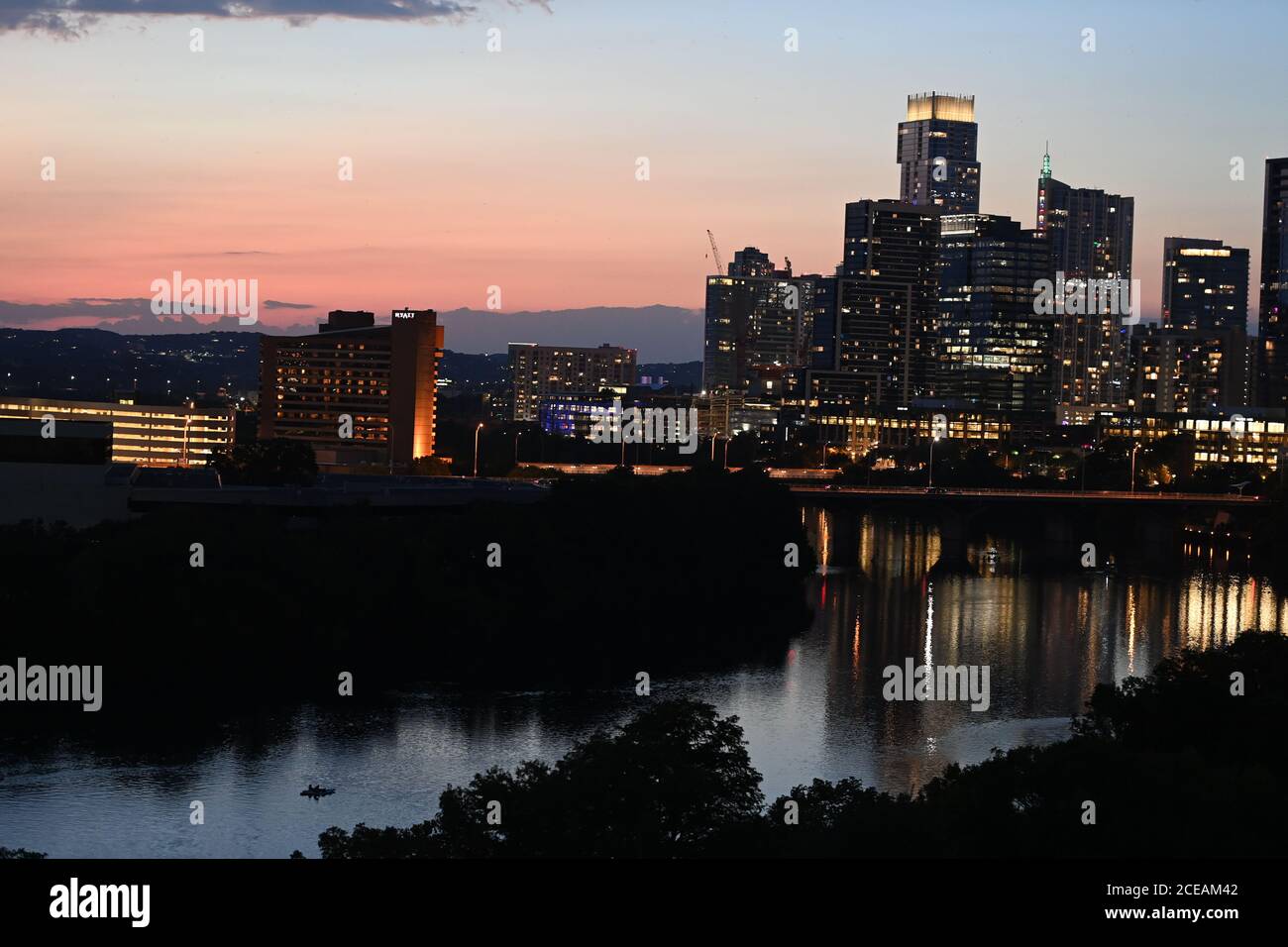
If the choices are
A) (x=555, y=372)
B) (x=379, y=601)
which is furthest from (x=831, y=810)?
(x=555, y=372)

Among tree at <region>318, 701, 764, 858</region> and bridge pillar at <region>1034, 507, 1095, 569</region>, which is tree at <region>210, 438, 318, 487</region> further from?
tree at <region>318, 701, 764, 858</region>

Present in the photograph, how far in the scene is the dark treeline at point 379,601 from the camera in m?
22.0

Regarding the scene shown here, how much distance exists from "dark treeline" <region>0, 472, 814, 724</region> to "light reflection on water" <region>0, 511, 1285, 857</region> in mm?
1466

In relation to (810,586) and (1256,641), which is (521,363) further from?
(1256,641)

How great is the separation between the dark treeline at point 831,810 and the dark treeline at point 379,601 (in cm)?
932

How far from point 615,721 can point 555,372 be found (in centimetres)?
12207

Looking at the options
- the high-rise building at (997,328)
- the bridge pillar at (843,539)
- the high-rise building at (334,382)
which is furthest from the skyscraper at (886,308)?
the bridge pillar at (843,539)

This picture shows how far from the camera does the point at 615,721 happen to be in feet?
65.0

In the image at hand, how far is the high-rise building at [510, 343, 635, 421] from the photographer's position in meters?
136

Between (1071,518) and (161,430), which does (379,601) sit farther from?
(161,430)

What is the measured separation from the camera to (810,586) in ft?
113

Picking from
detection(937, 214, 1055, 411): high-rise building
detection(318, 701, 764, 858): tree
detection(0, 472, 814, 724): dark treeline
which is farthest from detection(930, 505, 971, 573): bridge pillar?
detection(937, 214, 1055, 411): high-rise building

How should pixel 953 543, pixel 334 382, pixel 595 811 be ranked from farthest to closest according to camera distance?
pixel 334 382
pixel 953 543
pixel 595 811

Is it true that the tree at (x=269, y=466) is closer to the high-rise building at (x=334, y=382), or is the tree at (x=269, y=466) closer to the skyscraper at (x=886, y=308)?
the high-rise building at (x=334, y=382)
